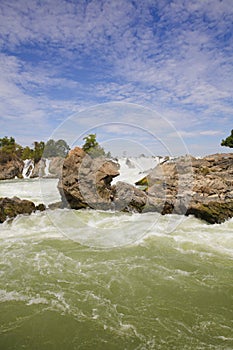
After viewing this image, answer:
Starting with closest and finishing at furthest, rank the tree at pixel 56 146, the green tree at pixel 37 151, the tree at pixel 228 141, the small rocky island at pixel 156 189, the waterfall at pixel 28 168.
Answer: the tree at pixel 56 146 → the small rocky island at pixel 156 189 → the tree at pixel 228 141 → the waterfall at pixel 28 168 → the green tree at pixel 37 151

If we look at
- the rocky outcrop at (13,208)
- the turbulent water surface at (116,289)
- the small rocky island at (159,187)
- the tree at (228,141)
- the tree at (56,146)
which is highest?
the tree at (228,141)

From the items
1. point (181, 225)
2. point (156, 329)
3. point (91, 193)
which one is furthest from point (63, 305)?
point (91, 193)

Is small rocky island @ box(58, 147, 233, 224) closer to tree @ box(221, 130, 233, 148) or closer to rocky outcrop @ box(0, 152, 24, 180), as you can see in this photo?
tree @ box(221, 130, 233, 148)

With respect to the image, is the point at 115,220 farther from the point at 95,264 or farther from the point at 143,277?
the point at 143,277

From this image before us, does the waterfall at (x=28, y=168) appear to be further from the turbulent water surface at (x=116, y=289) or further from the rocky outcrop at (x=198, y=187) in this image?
the turbulent water surface at (x=116, y=289)

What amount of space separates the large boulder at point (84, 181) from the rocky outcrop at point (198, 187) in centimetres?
282

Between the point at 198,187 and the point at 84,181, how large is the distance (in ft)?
20.4

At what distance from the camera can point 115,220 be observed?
12.0 m

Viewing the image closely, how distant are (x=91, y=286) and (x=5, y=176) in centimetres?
3818

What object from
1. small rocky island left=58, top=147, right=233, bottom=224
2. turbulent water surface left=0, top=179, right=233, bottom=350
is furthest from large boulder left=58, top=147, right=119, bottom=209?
turbulent water surface left=0, top=179, right=233, bottom=350

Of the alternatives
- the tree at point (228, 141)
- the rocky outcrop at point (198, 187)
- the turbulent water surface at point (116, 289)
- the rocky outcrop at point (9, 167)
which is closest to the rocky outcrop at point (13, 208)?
the turbulent water surface at point (116, 289)

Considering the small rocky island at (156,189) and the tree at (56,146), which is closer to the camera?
the tree at (56,146)

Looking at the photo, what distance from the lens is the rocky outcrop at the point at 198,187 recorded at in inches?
454

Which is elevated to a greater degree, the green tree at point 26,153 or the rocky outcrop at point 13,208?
the green tree at point 26,153
